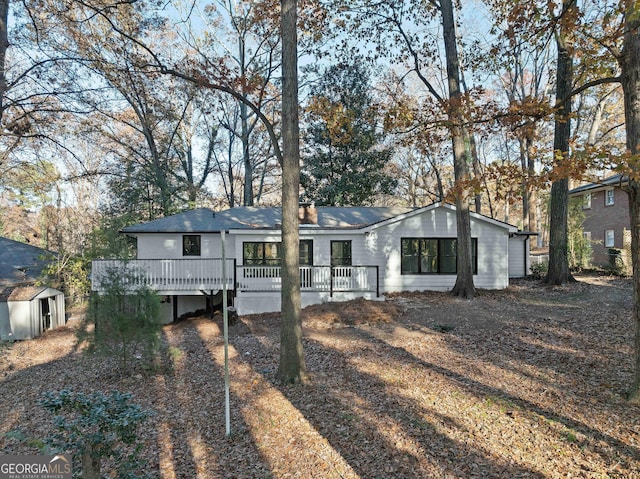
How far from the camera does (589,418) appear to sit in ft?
15.6

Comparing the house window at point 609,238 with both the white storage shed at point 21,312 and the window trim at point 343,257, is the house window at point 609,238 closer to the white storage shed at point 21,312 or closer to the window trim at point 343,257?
the window trim at point 343,257

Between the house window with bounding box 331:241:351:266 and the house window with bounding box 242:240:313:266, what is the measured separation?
0.90m

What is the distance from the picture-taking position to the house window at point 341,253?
15242 mm

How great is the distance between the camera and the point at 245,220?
17.2 m

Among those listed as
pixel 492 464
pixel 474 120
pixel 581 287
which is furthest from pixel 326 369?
pixel 581 287

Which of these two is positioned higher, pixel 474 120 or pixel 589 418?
pixel 474 120

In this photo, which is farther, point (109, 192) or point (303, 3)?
point (109, 192)

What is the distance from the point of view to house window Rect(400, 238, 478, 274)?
52.2 ft

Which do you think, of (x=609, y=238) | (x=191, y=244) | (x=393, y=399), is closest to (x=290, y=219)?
(x=393, y=399)

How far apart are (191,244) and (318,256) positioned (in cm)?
533

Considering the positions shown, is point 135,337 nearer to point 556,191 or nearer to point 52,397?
point 52,397

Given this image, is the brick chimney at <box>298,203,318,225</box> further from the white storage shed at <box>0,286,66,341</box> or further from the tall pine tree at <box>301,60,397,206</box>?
the white storage shed at <box>0,286,66,341</box>

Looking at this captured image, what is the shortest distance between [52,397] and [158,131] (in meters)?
25.7

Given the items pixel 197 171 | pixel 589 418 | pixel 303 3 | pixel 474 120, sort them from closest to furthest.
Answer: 1. pixel 589 418
2. pixel 474 120
3. pixel 303 3
4. pixel 197 171
